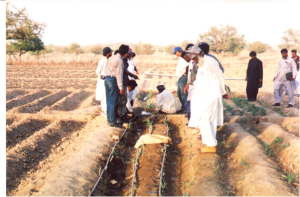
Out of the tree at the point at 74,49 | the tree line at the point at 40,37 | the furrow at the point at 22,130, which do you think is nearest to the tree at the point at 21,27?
the tree line at the point at 40,37

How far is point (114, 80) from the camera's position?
20.1 feet

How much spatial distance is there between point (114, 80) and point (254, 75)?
570 cm

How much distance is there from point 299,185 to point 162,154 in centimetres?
214

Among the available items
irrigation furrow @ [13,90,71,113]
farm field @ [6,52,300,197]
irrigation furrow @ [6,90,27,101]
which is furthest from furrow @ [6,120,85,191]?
irrigation furrow @ [6,90,27,101]

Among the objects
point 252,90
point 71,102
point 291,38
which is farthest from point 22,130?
point 291,38

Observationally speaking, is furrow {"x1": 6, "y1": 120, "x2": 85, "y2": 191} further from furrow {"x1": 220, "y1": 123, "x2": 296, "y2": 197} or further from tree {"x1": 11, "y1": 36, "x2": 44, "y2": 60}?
tree {"x1": 11, "y1": 36, "x2": 44, "y2": 60}

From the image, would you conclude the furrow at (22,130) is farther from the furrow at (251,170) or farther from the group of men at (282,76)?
the group of men at (282,76)

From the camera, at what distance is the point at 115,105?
6230mm

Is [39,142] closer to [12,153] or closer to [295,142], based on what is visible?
[12,153]

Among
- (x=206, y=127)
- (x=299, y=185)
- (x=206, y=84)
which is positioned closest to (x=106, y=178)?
(x=206, y=127)

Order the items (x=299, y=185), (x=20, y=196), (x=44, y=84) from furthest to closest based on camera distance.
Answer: (x=44, y=84) → (x=299, y=185) → (x=20, y=196)

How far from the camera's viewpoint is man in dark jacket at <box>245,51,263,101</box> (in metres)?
9.68

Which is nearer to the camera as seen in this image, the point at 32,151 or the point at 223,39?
the point at 32,151

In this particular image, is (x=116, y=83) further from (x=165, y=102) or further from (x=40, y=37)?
(x=40, y=37)
